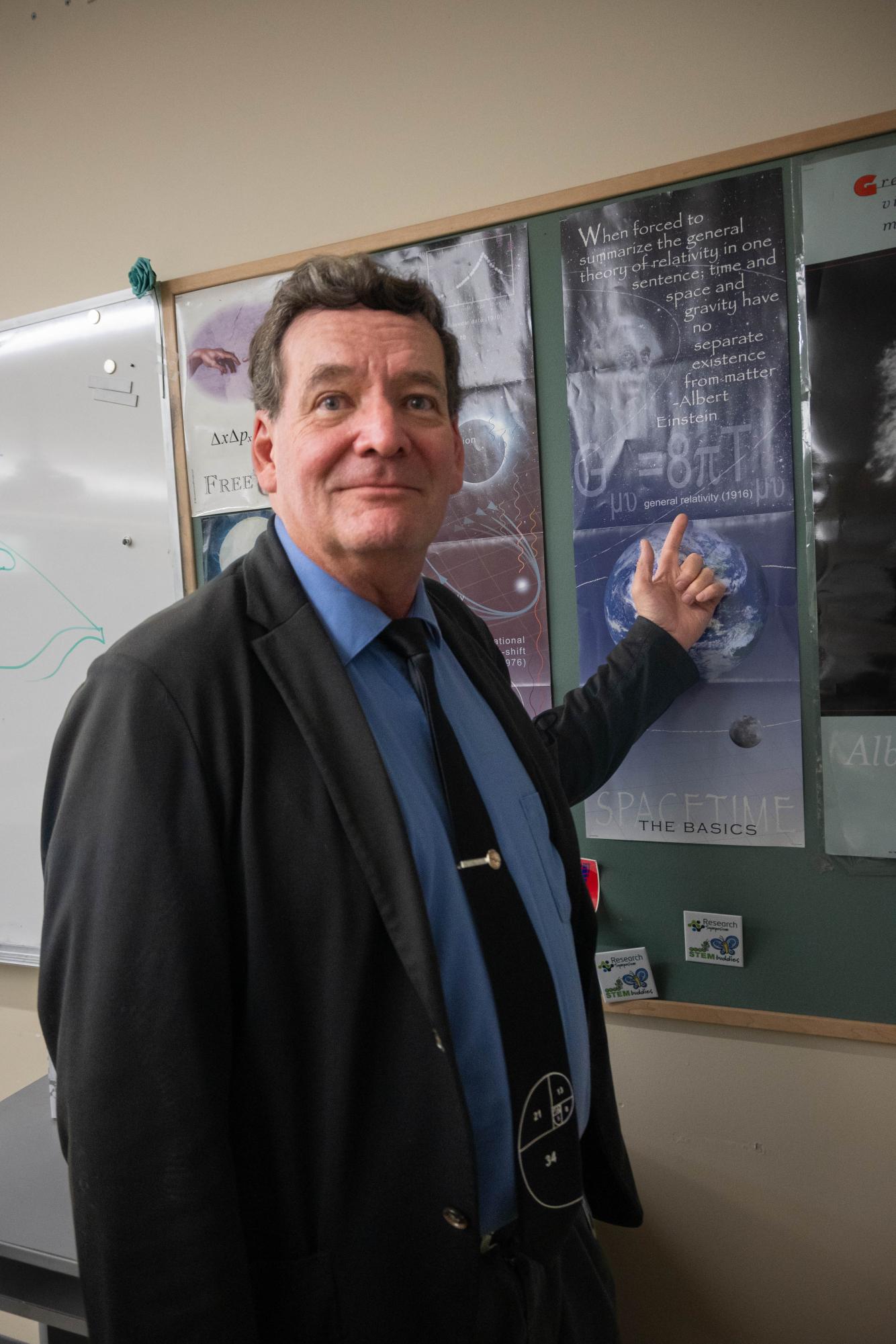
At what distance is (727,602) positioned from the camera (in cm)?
146

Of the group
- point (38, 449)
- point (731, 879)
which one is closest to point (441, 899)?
point (731, 879)

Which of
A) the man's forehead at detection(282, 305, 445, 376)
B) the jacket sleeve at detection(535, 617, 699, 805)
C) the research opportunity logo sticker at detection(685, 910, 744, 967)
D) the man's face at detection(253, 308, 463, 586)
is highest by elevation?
the man's forehead at detection(282, 305, 445, 376)

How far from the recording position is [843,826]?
1.42 metres

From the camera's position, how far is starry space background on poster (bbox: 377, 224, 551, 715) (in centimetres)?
159

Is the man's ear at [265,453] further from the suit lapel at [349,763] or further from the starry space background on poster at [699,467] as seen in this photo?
the starry space background on poster at [699,467]

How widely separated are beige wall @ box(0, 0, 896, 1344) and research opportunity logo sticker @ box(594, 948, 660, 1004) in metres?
0.08

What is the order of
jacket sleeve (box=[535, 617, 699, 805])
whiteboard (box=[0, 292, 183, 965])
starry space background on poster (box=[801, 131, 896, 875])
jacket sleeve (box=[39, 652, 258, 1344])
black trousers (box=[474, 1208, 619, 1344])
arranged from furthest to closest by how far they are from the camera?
whiteboard (box=[0, 292, 183, 965])
jacket sleeve (box=[535, 617, 699, 805])
starry space background on poster (box=[801, 131, 896, 875])
black trousers (box=[474, 1208, 619, 1344])
jacket sleeve (box=[39, 652, 258, 1344])

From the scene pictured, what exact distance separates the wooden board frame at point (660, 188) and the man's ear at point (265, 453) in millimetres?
687

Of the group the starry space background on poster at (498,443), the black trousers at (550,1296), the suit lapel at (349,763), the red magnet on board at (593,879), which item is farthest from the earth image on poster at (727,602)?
the black trousers at (550,1296)

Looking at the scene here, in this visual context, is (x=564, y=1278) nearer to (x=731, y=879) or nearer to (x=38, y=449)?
(x=731, y=879)

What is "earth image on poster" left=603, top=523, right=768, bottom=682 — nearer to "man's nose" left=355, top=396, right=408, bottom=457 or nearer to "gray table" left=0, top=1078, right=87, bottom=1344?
"man's nose" left=355, top=396, right=408, bottom=457

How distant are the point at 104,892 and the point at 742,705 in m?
1.02

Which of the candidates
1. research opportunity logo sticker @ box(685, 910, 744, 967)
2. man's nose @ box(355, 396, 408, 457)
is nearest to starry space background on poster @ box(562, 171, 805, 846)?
research opportunity logo sticker @ box(685, 910, 744, 967)

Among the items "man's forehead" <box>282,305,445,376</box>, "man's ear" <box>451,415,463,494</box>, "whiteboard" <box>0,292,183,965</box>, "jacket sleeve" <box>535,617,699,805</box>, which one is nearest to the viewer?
"man's forehead" <box>282,305,445,376</box>
